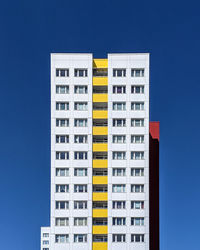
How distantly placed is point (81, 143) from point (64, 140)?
306 cm

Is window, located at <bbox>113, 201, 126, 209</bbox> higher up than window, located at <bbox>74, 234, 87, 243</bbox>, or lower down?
higher up

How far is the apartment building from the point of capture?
6431 centimetres

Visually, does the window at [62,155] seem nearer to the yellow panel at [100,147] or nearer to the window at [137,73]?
the yellow panel at [100,147]

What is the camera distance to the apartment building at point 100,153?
64312mm

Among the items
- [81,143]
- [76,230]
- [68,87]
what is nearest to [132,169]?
[81,143]

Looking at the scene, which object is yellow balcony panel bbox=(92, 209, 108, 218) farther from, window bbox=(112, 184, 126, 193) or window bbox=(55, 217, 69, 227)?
window bbox=(55, 217, 69, 227)

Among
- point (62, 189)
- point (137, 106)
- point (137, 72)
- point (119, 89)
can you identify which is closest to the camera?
point (62, 189)

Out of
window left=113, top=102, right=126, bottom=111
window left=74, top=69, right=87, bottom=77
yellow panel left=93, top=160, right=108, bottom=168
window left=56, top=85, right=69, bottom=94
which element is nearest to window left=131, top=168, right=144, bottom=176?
yellow panel left=93, top=160, right=108, bottom=168

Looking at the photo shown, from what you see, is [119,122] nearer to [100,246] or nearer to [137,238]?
[137,238]

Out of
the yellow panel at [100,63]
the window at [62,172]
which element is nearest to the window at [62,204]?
the window at [62,172]

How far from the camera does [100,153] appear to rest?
220 feet

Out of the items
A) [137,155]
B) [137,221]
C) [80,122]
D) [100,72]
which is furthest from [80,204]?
Result: [100,72]

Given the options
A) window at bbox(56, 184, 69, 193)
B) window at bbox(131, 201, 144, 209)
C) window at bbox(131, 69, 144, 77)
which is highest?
window at bbox(131, 69, 144, 77)

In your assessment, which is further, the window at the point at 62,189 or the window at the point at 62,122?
the window at the point at 62,122
